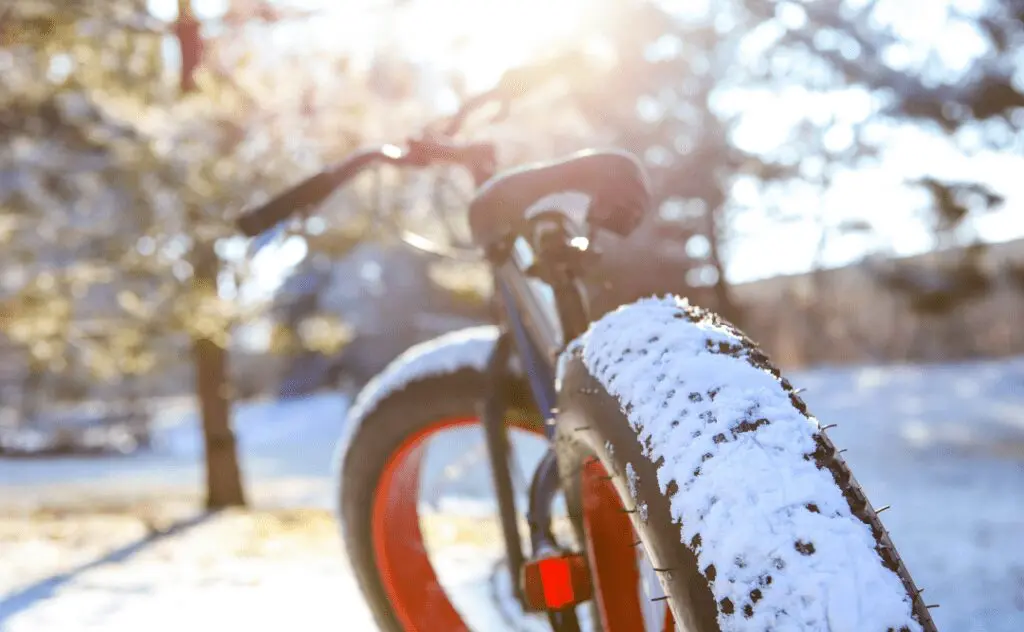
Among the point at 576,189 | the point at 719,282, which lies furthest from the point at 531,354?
the point at 719,282

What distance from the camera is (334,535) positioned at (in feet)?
15.1

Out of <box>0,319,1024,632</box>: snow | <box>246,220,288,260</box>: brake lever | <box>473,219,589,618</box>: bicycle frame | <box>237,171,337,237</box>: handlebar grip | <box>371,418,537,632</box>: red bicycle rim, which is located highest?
<box>237,171,337,237</box>: handlebar grip

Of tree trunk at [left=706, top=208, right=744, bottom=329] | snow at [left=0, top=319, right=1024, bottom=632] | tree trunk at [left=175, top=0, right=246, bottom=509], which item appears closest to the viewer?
snow at [left=0, top=319, right=1024, bottom=632]

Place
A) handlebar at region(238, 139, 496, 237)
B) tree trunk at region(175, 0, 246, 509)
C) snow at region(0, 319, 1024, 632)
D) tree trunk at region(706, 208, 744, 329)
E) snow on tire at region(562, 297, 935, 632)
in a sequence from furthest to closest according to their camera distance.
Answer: tree trunk at region(706, 208, 744, 329) → tree trunk at region(175, 0, 246, 509) → snow at region(0, 319, 1024, 632) → handlebar at region(238, 139, 496, 237) → snow on tire at region(562, 297, 935, 632)

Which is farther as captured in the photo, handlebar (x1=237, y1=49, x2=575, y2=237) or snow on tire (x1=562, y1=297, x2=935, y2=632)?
handlebar (x1=237, y1=49, x2=575, y2=237)

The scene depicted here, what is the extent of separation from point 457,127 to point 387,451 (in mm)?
846

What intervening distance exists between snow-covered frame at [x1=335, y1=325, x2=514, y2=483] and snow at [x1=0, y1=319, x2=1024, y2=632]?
0.99 ft

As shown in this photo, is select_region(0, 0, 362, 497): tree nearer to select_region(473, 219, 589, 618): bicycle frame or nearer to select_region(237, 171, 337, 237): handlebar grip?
select_region(237, 171, 337, 237): handlebar grip

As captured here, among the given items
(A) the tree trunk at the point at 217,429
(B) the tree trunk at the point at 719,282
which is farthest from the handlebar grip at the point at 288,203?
(B) the tree trunk at the point at 719,282

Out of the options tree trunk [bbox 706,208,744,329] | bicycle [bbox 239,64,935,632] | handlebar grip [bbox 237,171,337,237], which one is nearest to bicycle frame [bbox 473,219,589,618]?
bicycle [bbox 239,64,935,632]

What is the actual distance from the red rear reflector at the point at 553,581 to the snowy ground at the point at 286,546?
52.2 inches

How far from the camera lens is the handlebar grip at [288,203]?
67.2 inches

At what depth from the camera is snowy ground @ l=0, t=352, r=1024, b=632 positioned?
2799 millimetres

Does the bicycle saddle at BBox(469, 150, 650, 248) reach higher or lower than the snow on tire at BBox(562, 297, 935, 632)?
higher
